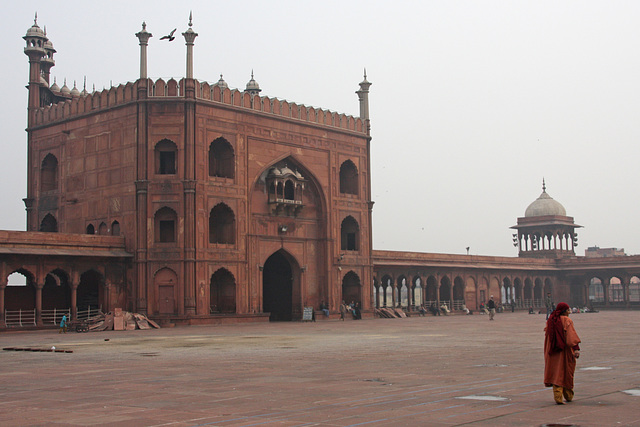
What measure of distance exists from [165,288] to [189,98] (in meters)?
8.22

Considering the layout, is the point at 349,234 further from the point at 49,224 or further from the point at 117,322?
the point at 117,322

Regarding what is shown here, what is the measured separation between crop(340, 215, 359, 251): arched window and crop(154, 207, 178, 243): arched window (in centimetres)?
1079

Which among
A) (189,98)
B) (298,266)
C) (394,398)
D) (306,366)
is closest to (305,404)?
(394,398)

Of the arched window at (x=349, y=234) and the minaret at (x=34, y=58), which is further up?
the minaret at (x=34, y=58)

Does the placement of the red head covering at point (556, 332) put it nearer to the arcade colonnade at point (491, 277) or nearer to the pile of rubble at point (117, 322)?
the pile of rubble at point (117, 322)

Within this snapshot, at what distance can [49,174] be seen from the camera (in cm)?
3956

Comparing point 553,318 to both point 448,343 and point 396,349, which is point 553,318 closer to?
point 396,349

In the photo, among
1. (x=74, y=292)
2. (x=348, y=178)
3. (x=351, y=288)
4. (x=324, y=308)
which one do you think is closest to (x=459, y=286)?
(x=351, y=288)

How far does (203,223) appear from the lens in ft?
114

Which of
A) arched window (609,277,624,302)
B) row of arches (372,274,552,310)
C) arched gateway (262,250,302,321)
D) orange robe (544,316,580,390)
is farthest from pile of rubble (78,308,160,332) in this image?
arched window (609,277,624,302)

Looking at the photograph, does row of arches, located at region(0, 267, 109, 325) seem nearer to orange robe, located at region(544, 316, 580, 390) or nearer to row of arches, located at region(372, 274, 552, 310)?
row of arches, located at region(372, 274, 552, 310)

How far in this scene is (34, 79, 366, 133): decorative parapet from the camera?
35.0 m

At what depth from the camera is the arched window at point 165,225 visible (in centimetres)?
3459

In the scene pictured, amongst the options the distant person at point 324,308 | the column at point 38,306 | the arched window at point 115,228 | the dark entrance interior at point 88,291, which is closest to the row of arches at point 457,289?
the distant person at point 324,308
